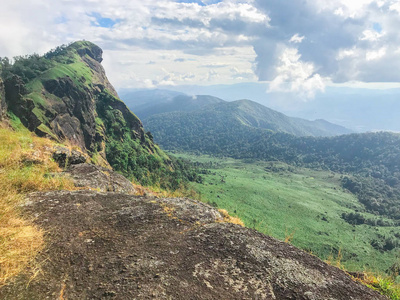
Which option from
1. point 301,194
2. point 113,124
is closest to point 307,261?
point 113,124

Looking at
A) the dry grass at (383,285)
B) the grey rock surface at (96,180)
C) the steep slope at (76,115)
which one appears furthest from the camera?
the steep slope at (76,115)

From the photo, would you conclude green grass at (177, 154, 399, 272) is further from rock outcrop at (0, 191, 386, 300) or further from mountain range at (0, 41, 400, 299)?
rock outcrop at (0, 191, 386, 300)

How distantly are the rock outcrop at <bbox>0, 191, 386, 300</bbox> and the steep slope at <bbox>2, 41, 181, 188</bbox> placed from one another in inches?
908

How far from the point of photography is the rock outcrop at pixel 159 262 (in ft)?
16.4

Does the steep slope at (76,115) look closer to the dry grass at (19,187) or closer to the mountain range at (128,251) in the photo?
the dry grass at (19,187)

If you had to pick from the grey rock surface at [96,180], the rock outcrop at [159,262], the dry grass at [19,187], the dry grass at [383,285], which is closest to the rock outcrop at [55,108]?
the dry grass at [19,187]

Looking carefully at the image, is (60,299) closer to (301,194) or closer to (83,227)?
(83,227)

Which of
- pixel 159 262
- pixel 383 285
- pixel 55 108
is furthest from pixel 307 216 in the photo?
pixel 159 262

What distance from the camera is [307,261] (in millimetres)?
6770

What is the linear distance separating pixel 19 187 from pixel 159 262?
6.94 metres

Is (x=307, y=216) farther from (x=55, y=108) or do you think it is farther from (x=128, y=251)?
(x=128, y=251)

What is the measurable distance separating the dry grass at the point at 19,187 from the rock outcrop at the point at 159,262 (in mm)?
324

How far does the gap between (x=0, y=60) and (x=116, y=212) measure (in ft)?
420

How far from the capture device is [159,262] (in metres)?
5.96
